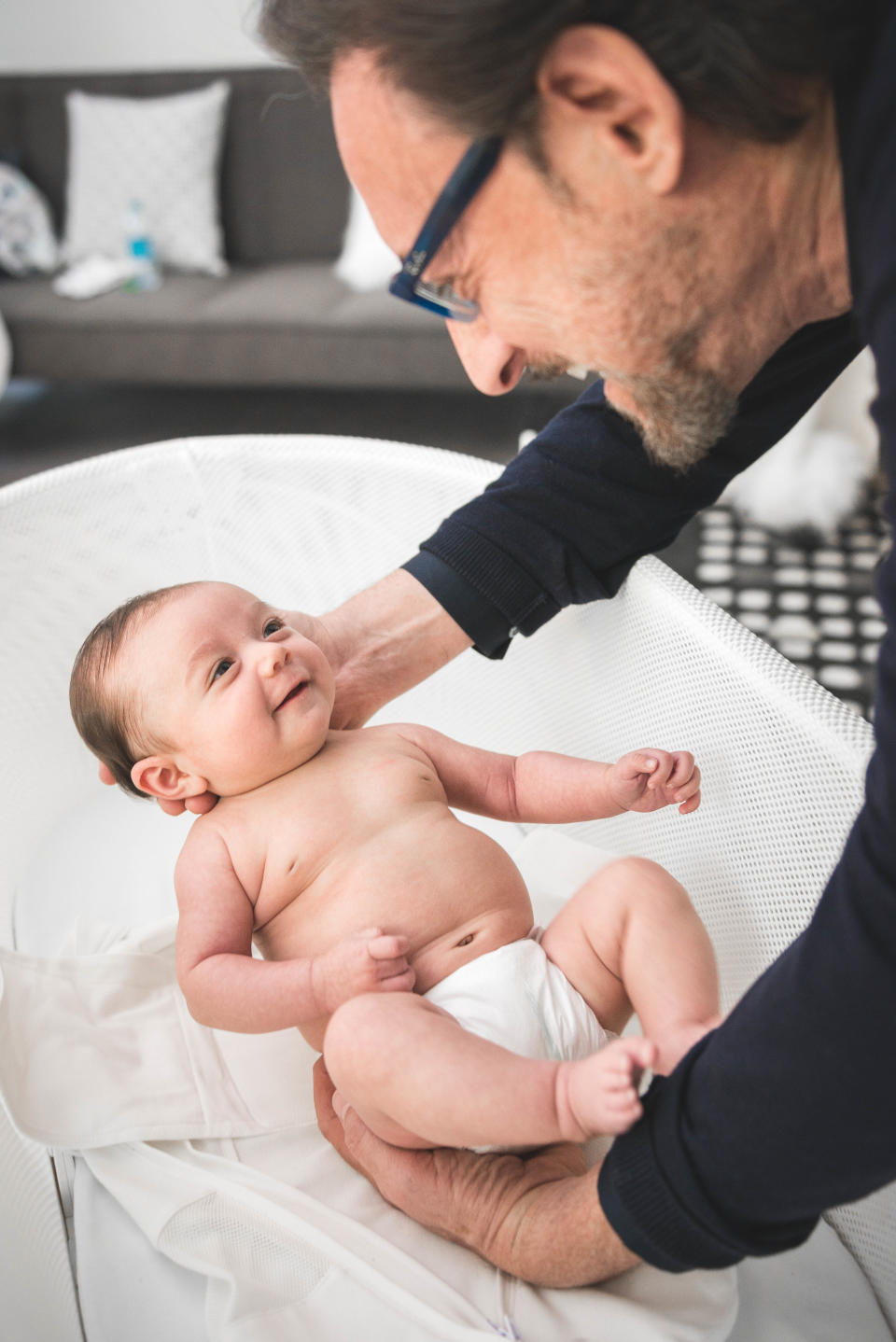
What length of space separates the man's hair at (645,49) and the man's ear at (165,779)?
57cm

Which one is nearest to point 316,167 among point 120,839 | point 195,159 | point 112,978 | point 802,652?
point 195,159

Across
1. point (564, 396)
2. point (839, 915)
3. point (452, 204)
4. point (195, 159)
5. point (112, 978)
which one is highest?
point (452, 204)

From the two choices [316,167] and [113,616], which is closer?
[113,616]

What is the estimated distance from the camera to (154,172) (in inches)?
119

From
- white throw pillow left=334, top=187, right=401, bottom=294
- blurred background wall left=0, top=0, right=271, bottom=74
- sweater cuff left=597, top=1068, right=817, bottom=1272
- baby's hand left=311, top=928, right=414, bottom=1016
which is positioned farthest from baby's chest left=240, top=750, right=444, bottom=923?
blurred background wall left=0, top=0, right=271, bottom=74

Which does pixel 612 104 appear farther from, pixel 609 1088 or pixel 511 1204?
pixel 511 1204

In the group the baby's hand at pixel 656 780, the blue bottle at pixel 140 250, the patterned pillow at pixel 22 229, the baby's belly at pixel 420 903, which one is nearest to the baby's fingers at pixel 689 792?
the baby's hand at pixel 656 780

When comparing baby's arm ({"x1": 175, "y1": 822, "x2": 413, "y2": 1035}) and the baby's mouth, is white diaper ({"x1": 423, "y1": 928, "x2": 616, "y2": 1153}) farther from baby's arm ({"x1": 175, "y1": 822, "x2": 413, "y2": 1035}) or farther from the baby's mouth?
the baby's mouth

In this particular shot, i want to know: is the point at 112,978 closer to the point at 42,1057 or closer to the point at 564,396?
the point at 42,1057

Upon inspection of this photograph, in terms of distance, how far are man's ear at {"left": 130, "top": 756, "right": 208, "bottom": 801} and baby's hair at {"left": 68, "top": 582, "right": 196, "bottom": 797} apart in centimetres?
2

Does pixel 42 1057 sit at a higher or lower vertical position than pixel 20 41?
lower

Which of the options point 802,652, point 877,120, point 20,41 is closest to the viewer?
point 877,120

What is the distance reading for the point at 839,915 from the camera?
1.79 feet

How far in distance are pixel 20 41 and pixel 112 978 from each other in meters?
3.45
